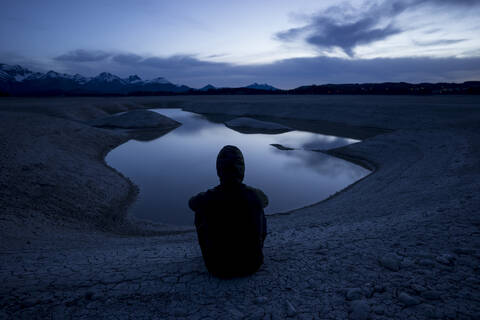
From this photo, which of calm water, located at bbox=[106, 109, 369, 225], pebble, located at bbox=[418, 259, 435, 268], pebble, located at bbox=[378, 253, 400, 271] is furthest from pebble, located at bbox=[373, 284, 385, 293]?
calm water, located at bbox=[106, 109, 369, 225]

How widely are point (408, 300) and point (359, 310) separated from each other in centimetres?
54

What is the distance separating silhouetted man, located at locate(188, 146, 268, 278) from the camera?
3174mm

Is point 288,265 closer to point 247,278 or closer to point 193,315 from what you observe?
point 247,278

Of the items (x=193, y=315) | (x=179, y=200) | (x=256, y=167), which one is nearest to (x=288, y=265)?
(x=193, y=315)

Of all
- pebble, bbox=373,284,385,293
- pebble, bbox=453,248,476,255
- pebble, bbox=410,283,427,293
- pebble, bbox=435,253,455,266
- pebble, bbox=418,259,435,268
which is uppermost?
pebble, bbox=453,248,476,255

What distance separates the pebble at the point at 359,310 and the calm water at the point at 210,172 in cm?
752

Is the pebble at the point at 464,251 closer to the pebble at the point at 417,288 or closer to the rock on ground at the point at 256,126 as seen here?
the pebble at the point at 417,288

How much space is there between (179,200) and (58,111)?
39.6 meters

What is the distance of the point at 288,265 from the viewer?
388cm

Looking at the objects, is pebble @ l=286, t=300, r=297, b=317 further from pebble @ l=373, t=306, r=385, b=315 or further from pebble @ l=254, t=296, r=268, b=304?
pebble @ l=373, t=306, r=385, b=315

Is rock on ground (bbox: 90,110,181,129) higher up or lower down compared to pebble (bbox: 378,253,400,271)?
higher up

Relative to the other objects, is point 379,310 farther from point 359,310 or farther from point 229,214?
point 229,214

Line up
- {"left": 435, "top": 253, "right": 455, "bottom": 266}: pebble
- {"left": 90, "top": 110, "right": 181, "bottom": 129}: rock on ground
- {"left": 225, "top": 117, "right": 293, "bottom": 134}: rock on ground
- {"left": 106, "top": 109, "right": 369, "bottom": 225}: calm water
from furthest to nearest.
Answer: {"left": 90, "top": 110, "right": 181, "bottom": 129}: rock on ground
{"left": 225, "top": 117, "right": 293, "bottom": 134}: rock on ground
{"left": 106, "top": 109, "right": 369, "bottom": 225}: calm water
{"left": 435, "top": 253, "right": 455, "bottom": 266}: pebble

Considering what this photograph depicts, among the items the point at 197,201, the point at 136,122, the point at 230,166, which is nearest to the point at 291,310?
the point at 197,201
